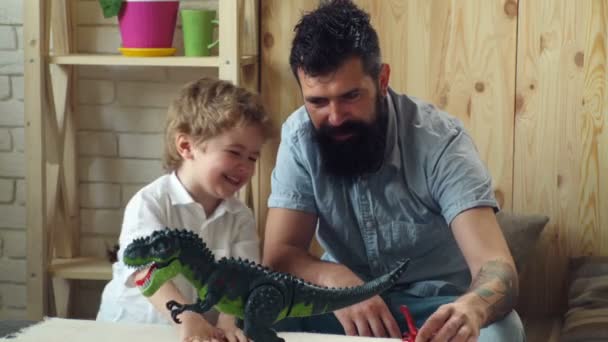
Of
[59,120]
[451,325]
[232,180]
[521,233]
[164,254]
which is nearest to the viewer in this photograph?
[164,254]

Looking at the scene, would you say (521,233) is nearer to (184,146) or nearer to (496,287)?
(496,287)

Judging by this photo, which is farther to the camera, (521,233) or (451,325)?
(521,233)

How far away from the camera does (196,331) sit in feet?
5.22

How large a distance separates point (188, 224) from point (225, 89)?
29cm

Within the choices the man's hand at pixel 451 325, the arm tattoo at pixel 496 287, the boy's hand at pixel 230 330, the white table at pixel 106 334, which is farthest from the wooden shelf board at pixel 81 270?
the man's hand at pixel 451 325

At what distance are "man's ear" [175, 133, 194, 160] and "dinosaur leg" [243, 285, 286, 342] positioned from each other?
0.76 metres

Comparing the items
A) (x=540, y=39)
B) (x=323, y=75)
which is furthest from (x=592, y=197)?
(x=323, y=75)

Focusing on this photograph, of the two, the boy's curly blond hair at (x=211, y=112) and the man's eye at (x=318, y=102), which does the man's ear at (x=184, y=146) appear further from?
the man's eye at (x=318, y=102)

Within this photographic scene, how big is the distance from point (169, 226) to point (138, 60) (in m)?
0.82

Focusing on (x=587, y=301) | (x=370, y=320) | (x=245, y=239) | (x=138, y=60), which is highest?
(x=138, y=60)

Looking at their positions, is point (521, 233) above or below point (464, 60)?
below

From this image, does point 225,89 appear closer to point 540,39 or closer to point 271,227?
point 271,227

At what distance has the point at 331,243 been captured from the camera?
221 centimetres

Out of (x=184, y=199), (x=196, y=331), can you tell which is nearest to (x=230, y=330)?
(x=196, y=331)
